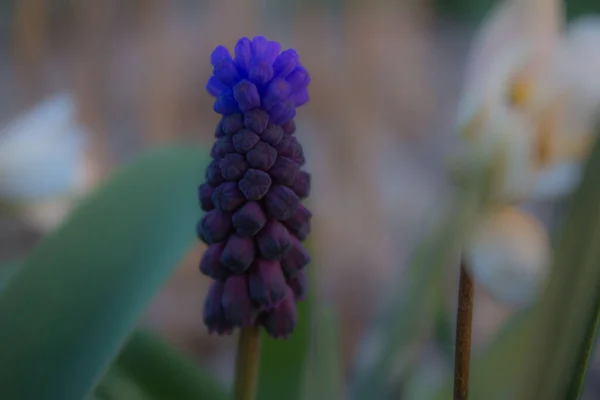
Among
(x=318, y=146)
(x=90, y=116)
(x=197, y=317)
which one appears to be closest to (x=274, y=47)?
(x=90, y=116)

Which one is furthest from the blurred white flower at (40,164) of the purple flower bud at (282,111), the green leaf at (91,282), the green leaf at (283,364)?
the purple flower bud at (282,111)

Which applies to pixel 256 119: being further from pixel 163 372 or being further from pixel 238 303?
pixel 163 372

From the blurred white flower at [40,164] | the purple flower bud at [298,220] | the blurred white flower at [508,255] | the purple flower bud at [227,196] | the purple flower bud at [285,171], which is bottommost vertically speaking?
the purple flower bud at [227,196]

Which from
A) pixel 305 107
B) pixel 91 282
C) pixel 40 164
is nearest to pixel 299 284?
pixel 91 282

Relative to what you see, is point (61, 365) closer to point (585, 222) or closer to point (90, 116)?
point (585, 222)

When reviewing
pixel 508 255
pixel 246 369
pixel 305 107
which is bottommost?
pixel 246 369

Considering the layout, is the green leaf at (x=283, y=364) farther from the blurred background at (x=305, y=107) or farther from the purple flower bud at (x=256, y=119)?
the blurred background at (x=305, y=107)

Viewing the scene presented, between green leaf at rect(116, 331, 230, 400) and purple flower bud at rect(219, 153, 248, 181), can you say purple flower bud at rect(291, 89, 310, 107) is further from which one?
green leaf at rect(116, 331, 230, 400)

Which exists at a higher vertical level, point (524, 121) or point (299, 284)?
point (524, 121)
